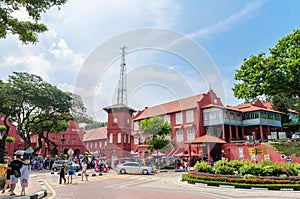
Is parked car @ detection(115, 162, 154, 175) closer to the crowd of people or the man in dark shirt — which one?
the crowd of people

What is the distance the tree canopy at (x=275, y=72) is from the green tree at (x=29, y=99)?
23442 mm

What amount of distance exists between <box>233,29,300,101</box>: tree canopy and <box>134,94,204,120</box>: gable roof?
1379 centimetres

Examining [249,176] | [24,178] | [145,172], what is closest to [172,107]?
[145,172]

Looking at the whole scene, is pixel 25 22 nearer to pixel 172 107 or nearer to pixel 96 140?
pixel 172 107

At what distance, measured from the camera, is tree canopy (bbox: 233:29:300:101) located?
2486 cm

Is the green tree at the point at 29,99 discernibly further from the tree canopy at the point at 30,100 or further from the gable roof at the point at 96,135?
the gable roof at the point at 96,135

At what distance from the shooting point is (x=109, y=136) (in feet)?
139

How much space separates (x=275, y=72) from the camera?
25.6 m

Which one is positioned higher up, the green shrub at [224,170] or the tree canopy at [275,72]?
the tree canopy at [275,72]

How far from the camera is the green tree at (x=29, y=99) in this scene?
1187 inches

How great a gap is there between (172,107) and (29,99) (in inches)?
952

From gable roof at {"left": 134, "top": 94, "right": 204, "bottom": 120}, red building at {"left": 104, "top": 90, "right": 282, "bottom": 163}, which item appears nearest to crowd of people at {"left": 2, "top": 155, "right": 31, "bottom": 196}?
red building at {"left": 104, "top": 90, "right": 282, "bottom": 163}

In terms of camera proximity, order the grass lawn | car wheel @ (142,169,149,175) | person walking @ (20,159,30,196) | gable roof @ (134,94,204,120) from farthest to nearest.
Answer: gable roof @ (134,94,204,120)
the grass lawn
car wheel @ (142,169,149,175)
person walking @ (20,159,30,196)

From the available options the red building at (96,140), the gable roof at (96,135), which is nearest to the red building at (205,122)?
the red building at (96,140)
